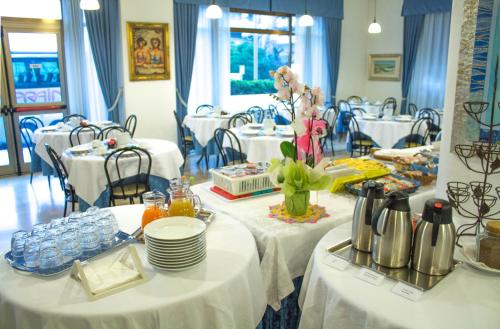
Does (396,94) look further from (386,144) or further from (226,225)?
(226,225)

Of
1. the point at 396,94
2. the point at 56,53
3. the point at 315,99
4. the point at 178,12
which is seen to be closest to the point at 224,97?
the point at 178,12

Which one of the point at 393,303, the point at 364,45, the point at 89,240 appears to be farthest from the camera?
the point at 364,45

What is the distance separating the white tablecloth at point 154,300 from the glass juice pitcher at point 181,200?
0.23m

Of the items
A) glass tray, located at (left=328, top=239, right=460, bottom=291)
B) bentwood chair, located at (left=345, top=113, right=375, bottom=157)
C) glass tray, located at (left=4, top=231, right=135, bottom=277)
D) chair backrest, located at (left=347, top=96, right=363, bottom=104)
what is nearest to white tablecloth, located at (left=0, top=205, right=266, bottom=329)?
glass tray, located at (left=4, top=231, right=135, bottom=277)

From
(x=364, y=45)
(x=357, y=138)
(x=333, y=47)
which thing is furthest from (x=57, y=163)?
(x=364, y=45)

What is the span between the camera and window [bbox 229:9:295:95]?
25.8 feet

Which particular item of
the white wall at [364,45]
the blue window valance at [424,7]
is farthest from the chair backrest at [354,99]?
Answer: the blue window valance at [424,7]

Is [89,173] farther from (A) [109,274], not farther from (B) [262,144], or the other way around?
(A) [109,274]

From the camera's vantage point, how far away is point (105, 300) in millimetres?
1295

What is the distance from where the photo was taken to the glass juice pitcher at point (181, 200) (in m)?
1.75

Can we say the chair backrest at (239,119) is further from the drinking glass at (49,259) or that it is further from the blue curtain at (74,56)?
the drinking glass at (49,259)

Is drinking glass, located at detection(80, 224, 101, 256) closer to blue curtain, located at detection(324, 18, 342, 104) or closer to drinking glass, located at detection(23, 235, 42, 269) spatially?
drinking glass, located at detection(23, 235, 42, 269)

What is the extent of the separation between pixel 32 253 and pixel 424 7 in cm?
839

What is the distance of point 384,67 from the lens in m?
9.12
